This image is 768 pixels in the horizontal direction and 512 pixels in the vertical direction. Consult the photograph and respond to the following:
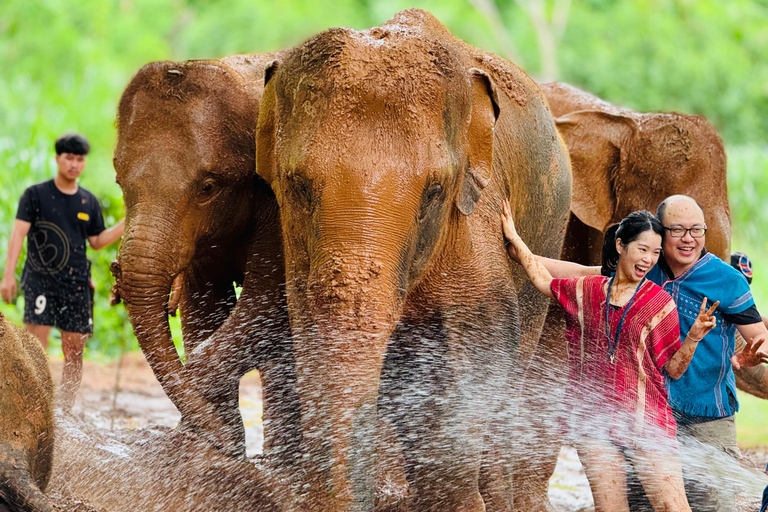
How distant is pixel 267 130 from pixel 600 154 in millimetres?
2673

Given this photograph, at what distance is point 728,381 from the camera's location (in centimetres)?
420

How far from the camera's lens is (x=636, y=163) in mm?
6465

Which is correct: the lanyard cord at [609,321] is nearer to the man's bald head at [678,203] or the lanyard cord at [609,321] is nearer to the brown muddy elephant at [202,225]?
the man's bald head at [678,203]

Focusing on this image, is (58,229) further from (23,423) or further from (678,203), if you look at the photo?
(678,203)

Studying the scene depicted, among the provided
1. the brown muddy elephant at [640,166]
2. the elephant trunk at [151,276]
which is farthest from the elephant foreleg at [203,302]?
the brown muddy elephant at [640,166]

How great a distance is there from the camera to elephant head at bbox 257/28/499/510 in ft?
11.9

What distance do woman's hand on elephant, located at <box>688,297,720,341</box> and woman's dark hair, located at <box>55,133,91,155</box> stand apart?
4.02 meters

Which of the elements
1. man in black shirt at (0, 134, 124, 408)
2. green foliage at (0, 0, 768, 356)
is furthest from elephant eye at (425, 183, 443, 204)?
green foliage at (0, 0, 768, 356)

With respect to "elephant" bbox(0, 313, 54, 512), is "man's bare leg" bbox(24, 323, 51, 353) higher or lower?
higher

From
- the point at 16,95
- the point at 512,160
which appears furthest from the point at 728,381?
the point at 16,95

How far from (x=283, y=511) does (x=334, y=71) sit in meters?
1.65

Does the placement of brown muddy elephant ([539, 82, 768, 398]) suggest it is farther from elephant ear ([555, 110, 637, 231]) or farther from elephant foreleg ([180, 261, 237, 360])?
elephant foreleg ([180, 261, 237, 360])

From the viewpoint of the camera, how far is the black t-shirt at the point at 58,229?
22.5ft

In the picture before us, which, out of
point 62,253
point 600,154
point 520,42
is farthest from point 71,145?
point 520,42
